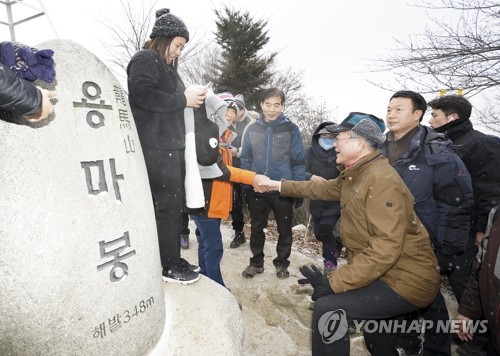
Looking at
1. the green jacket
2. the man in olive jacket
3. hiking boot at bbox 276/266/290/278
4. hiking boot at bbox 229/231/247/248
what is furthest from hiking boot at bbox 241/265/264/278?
the green jacket

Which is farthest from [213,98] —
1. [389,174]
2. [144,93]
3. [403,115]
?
[403,115]

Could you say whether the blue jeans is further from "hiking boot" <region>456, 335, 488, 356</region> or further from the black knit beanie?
"hiking boot" <region>456, 335, 488, 356</region>

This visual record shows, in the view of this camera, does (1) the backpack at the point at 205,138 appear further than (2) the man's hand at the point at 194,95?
Yes

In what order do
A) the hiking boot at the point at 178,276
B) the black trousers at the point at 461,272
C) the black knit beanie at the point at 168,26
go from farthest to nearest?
1. the black trousers at the point at 461,272
2. the hiking boot at the point at 178,276
3. the black knit beanie at the point at 168,26

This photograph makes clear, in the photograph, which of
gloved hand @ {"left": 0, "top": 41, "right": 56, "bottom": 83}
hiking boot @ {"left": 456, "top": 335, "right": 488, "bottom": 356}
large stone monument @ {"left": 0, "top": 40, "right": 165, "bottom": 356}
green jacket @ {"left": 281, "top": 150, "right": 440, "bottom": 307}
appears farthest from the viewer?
hiking boot @ {"left": 456, "top": 335, "right": 488, "bottom": 356}

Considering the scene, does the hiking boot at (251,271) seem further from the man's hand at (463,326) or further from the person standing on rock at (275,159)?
the man's hand at (463,326)

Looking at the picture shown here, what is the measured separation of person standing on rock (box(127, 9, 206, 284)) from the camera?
2.10 m

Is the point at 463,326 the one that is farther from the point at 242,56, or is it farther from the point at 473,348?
the point at 242,56

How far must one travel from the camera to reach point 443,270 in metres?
3.11

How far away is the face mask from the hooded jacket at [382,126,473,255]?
103cm

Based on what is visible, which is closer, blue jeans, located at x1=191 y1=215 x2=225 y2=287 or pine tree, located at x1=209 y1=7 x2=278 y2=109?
blue jeans, located at x1=191 y1=215 x2=225 y2=287

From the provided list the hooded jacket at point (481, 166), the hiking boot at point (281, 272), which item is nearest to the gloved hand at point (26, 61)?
the hiking boot at point (281, 272)

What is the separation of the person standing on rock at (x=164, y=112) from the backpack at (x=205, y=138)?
0.20 metres

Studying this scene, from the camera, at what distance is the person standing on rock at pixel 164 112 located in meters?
2.10
